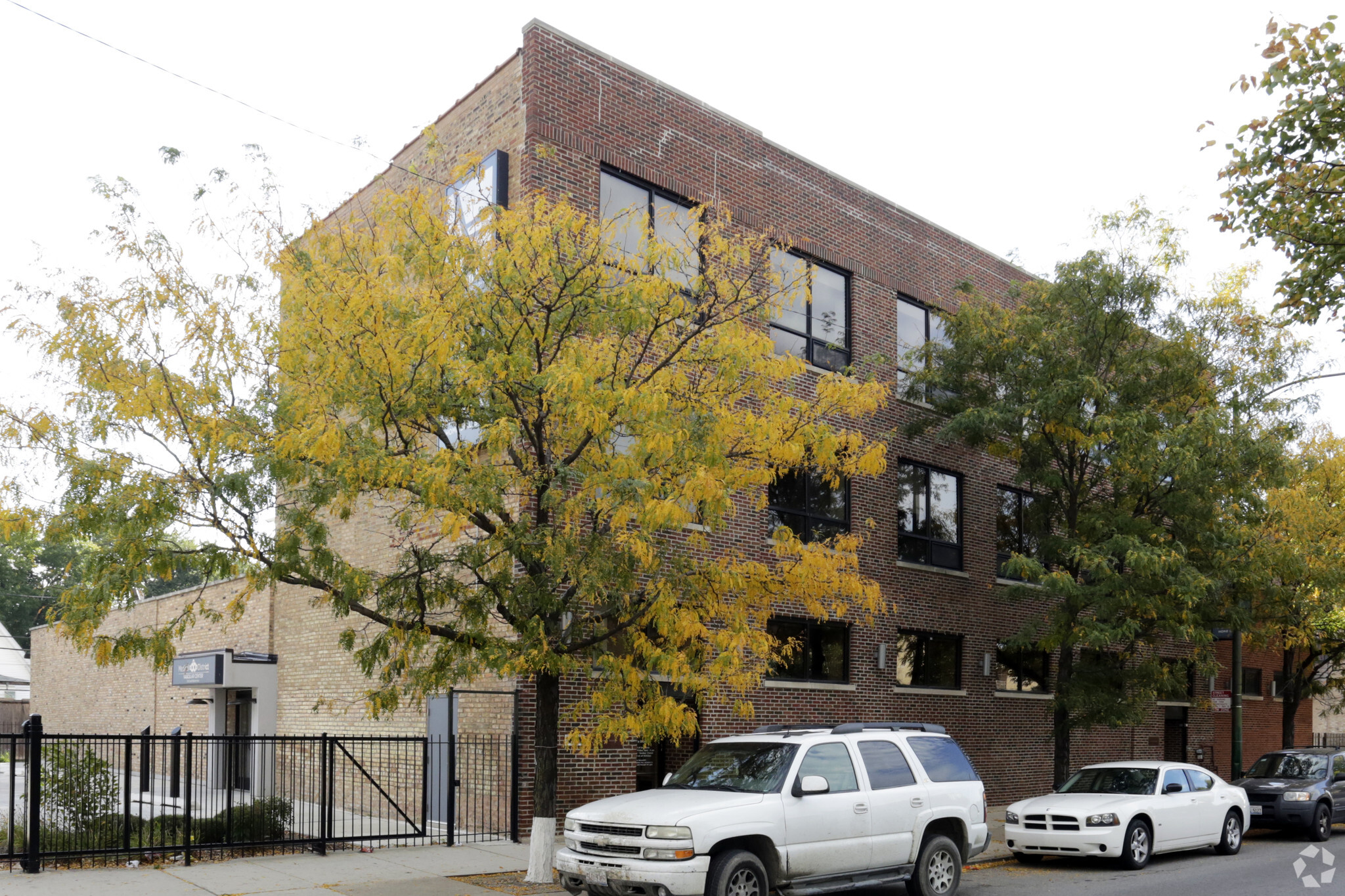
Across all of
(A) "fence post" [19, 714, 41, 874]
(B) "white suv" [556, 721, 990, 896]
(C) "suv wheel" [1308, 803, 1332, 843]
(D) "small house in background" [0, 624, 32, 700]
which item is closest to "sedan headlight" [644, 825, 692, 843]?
(B) "white suv" [556, 721, 990, 896]

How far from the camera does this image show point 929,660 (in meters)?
22.8

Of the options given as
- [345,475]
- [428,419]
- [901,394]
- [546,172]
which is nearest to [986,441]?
[901,394]

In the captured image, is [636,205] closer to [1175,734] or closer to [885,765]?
[885,765]

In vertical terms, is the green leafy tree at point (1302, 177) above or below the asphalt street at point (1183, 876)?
above

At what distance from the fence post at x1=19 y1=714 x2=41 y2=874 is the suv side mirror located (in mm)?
7686

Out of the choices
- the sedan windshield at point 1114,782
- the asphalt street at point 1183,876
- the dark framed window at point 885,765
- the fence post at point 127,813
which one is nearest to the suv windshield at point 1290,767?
the asphalt street at point 1183,876

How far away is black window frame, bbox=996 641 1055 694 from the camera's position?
79.5 feet

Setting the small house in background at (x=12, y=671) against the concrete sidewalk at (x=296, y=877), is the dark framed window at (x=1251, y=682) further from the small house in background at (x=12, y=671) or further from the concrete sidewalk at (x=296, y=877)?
the small house in background at (x=12, y=671)

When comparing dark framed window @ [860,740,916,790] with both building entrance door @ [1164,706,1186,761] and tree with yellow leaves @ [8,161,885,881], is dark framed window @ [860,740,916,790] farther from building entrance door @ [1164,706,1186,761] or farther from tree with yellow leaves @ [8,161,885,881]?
building entrance door @ [1164,706,1186,761]

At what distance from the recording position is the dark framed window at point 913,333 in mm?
22812

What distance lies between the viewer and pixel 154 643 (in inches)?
416

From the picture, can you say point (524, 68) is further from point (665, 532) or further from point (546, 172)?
point (665, 532)

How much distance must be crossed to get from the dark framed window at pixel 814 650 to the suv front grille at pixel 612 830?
887 centimetres

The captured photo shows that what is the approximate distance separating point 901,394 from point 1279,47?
36.9ft
